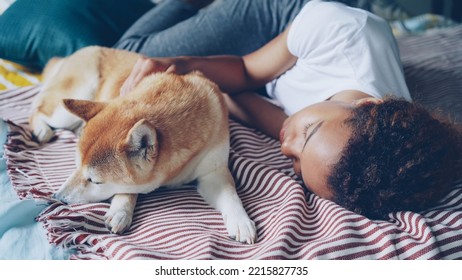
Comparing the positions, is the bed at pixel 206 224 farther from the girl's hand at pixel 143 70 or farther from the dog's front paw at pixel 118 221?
the girl's hand at pixel 143 70

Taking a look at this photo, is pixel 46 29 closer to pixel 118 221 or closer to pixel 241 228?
pixel 118 221

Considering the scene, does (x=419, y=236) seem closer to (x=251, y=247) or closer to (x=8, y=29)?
(x=251, y=247)

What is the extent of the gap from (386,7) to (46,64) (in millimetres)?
1759

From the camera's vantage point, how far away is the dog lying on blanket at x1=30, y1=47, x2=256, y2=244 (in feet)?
3.18

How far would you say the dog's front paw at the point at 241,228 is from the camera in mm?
928

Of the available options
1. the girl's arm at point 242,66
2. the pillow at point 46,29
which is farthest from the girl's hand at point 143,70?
the pillow at point 46,29

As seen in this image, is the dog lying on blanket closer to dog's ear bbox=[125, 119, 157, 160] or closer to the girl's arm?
dog's ear bbox=[125, 119, 157, 160]

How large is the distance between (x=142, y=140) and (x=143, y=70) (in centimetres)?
A: 36

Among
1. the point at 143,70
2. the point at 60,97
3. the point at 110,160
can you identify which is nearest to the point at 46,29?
the point at 60,97

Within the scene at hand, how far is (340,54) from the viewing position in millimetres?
1247

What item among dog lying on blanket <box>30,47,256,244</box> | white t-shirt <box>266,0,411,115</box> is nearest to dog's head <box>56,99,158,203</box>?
dog lying on blanket <box>30,47,256,244</box>

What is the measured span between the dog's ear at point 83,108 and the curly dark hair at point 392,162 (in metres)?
0.57

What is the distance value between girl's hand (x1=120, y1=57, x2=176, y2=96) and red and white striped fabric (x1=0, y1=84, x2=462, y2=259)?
0.88 feet
